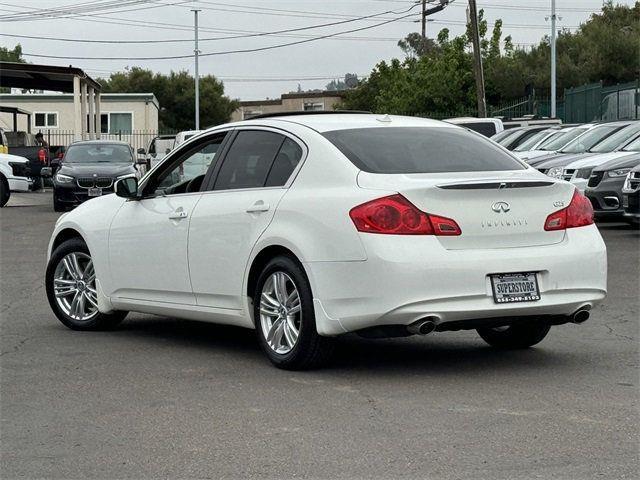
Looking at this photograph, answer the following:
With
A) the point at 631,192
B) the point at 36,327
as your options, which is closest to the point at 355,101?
the point at 631,192

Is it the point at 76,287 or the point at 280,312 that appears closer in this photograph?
the point at 280,312

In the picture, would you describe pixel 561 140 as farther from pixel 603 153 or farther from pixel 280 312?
pixel 280 312

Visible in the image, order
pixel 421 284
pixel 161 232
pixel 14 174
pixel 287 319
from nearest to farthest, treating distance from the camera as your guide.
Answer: pixel 421 284, pixel 287 319, pixel 161 232, pixel 14 174

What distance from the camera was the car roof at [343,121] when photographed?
28.2ft

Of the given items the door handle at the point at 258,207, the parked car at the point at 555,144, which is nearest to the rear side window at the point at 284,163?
the door handle at the point at 258,207

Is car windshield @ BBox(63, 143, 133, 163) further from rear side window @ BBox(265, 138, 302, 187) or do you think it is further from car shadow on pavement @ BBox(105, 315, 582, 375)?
rear side window @ BBox(265, 138, 302, 187)

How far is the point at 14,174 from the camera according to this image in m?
30.5

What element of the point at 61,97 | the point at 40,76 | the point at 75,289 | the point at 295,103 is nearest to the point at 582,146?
the point at 75,289

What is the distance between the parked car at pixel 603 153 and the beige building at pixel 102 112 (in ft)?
172

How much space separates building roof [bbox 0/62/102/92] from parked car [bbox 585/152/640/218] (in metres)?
27.0

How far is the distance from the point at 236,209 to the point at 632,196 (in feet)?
35.0

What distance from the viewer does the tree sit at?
98438 millimetres

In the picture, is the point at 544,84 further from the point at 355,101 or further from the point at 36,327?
the point at 36,327

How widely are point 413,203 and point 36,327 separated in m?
4.10
